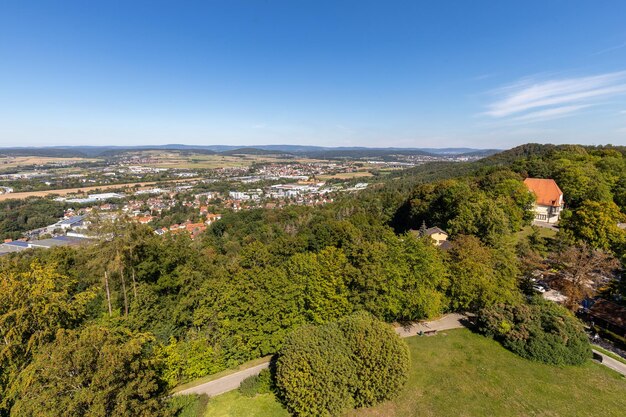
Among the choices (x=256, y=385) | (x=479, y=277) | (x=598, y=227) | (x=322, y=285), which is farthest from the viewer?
(x=598, y=227)

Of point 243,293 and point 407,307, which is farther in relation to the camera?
point 407,307

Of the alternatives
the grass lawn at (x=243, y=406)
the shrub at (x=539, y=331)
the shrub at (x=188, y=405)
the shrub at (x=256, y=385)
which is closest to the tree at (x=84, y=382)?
the shrub at (x=188, y=405)

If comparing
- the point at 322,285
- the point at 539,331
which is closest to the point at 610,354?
the point at 539,331

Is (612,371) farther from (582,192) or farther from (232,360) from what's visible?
(582,192)

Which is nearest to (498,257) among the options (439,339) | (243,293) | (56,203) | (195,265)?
(439,339)

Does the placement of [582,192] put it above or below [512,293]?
above

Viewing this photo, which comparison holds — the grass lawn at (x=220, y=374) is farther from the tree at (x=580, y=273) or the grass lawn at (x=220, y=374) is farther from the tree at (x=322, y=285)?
the tree at (x=580, y=273)

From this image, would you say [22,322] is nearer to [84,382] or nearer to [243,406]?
[84,382]
